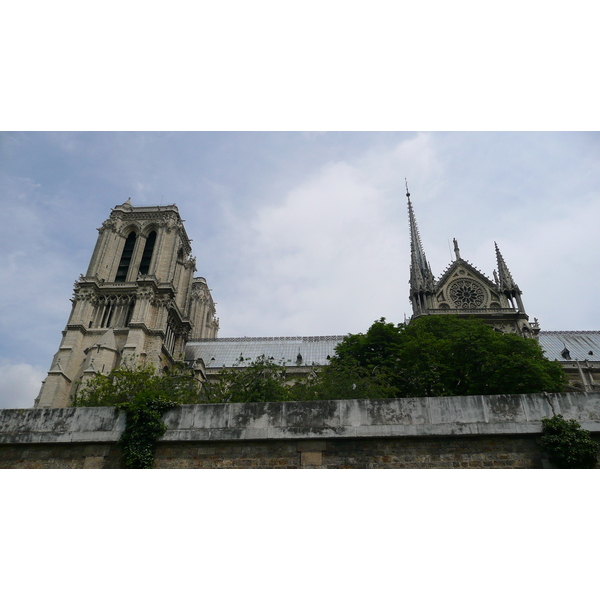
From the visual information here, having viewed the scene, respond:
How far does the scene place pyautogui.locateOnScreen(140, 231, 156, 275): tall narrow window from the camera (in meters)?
47.2

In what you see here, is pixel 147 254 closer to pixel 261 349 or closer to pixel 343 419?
pixel 261 349

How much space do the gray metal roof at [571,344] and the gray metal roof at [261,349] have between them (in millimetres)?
22168

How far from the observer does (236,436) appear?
10.9 meters

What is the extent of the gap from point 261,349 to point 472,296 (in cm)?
2398

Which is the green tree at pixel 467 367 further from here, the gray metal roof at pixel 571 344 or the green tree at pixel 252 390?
the gray metal roof at pixel 571 344

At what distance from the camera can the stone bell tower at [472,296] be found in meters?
41.7

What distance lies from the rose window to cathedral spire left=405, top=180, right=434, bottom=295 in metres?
2.34

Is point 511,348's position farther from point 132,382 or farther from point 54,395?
point 54,395

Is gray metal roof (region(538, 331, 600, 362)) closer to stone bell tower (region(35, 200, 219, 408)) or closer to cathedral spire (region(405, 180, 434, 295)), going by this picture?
cathedral spire (region(405, 180, 434, 295))

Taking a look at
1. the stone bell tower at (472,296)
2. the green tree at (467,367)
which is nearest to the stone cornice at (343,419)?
the green tree at (467,367)

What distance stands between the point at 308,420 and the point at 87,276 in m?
38.9

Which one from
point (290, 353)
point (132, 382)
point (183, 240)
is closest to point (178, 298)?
point (183, 240)

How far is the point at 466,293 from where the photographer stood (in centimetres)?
4525
